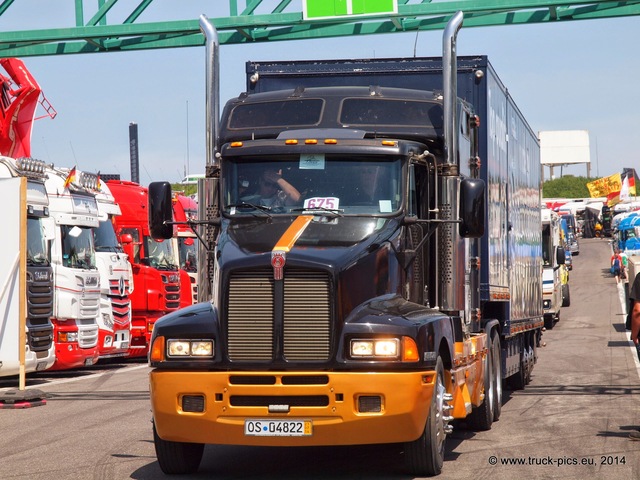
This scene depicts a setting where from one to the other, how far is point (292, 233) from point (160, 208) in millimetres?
1429

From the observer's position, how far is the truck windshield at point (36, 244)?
19.1 metres

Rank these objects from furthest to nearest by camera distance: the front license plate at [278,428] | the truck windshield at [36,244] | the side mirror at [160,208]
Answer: the truck windshield at [36,244] → the side mirror at [160,208] → the front license plate at [278,428]

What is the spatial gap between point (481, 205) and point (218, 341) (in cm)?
257

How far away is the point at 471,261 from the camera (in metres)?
12.6

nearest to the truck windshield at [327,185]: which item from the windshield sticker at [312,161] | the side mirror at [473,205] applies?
the windshield sticker at [312,161]

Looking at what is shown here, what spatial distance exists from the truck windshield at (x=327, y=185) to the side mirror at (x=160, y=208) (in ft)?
2.06

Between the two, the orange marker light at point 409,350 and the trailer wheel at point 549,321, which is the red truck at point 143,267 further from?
the orange marker light at point 409,350

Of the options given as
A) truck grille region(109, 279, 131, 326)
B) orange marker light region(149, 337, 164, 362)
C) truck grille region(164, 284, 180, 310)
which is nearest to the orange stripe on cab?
orange marker light region(149, 337, 164, 362)

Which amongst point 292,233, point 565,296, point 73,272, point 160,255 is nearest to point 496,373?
point 292,233

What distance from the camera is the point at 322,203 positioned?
10.1 m

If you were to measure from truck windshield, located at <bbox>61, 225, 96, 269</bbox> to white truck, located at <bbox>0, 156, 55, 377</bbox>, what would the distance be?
801 mm

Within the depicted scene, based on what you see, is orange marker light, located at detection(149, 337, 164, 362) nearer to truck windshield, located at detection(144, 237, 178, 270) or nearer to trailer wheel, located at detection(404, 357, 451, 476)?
trailer wheel, located at detection(404, 357, 451, 476)

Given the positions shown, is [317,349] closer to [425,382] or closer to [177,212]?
[425,382]


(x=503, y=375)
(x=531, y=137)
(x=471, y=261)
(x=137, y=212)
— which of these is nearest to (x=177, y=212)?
(x=137, y=212)
